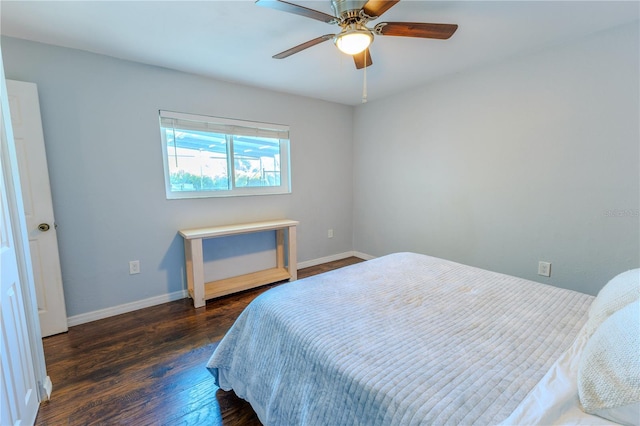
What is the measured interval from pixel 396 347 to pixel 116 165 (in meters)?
2.61

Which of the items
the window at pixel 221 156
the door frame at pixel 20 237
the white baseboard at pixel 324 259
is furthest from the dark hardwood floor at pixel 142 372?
the white baseboard at pixel 324 259

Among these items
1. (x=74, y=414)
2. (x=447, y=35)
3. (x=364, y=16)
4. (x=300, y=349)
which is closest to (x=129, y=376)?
(x=74, y=414)

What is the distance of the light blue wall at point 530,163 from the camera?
196 cm

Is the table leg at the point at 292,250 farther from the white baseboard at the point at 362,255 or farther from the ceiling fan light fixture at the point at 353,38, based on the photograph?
the ceiling fan light fixture at the point at 353,38

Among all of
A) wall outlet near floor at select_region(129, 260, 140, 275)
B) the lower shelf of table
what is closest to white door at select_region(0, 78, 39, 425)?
wall outlet near floor at select_region(129, 260, 140, 275)

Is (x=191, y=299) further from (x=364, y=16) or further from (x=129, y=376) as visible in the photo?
(x=364, y=16)

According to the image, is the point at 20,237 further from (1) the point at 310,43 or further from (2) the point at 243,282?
(1) the point at 310,43

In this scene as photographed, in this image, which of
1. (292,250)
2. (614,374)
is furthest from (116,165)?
(614,374)

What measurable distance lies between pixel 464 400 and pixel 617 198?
227cm

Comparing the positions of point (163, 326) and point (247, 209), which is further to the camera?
point (247, 209)

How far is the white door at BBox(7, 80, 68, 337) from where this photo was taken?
1883 mm

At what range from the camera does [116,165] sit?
2.34 m

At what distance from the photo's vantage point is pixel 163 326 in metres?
2.22

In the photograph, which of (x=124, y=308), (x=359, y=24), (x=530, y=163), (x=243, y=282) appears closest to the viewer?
(x=359, y=24)
